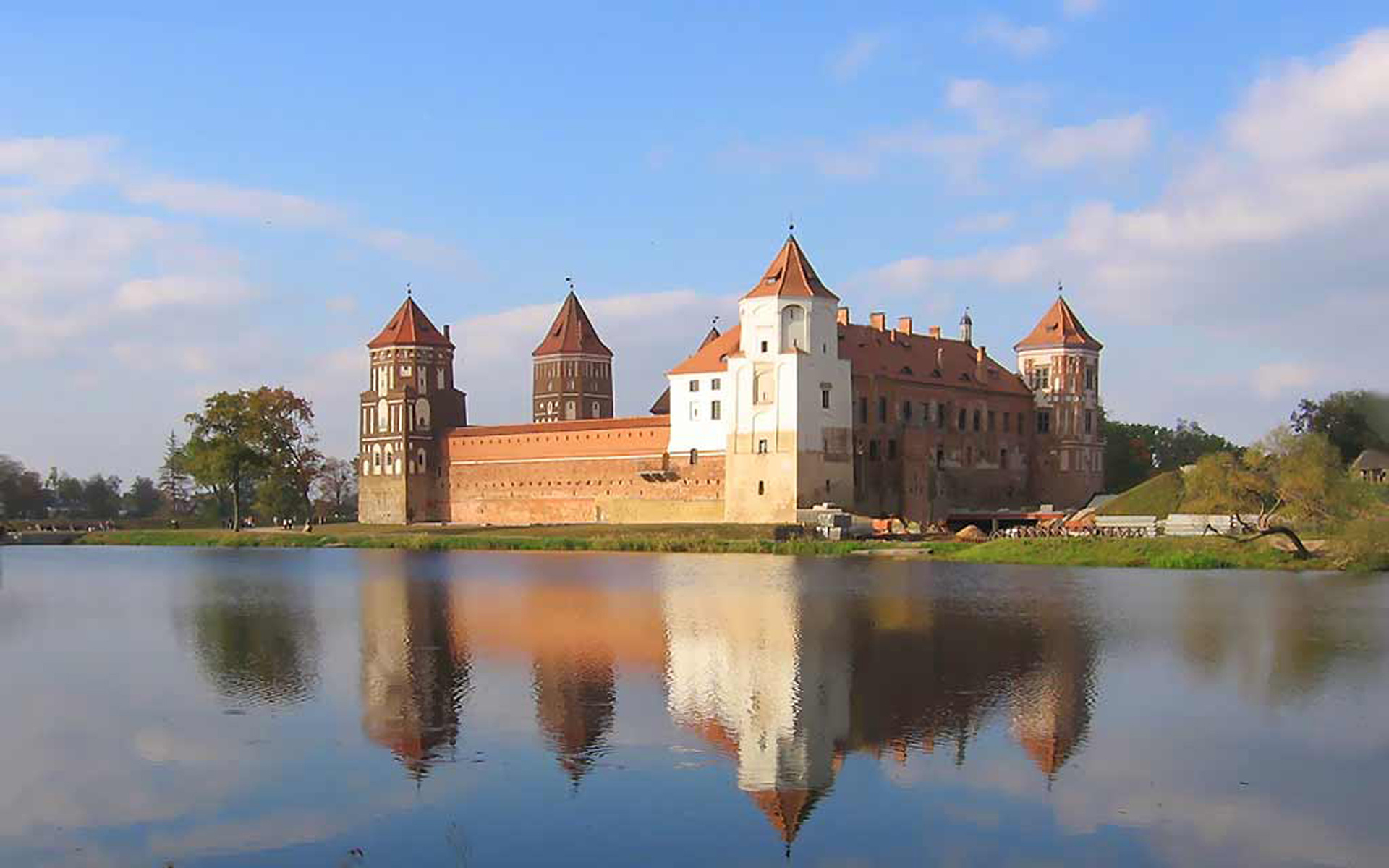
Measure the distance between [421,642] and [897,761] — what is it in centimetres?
941

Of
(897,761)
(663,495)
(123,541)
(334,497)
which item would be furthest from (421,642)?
(334,497)

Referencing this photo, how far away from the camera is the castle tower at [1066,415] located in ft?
206

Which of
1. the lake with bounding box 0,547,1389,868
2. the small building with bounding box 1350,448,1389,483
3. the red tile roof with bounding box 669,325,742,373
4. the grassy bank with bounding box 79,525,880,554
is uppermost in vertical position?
the red tile roof with bounding box 669,325,742,373

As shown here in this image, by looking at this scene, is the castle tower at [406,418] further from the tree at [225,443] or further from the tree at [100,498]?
the tree at [100,498]

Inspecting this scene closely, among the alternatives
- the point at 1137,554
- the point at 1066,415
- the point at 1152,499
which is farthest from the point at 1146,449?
the point at 1137,554

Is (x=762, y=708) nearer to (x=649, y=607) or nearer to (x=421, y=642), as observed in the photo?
(x=421, y=642)

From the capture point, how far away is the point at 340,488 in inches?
3610

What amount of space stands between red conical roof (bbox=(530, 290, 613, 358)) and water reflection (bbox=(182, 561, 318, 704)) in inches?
1662

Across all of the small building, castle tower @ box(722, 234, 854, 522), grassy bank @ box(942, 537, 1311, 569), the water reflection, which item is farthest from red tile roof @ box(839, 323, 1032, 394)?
the water reflection

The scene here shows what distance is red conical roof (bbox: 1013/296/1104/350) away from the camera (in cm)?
6316

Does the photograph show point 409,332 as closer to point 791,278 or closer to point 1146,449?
point 791,278

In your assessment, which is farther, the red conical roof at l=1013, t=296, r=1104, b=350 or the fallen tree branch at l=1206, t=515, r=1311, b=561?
the red conical roof at l=1013, t=296, r=1104, b=350

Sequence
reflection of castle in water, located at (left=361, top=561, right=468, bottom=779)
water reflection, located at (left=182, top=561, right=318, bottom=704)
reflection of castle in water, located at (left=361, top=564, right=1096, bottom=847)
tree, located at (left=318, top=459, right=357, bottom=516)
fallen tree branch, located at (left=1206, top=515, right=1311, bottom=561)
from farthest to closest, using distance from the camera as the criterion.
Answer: tree, located at (left=318, top=459, right=357, bottom=516), fallen tree branch, located at (left=1206, top=515, right=1311, bottom=561), water reflection, located at (left=182, top=561, right=318, bottom=704), reflection of castle in water, located at (left=361, top=561, right=468, bottom=779), reflection of castle in water, located at (left=361, top=564, right=1096, bottom=847)

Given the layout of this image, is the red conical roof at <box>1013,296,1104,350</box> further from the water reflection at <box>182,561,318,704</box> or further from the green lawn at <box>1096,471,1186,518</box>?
the water reflection at <box>182,561,318,704</box>
